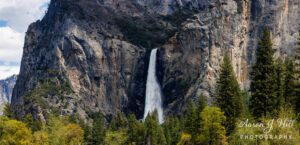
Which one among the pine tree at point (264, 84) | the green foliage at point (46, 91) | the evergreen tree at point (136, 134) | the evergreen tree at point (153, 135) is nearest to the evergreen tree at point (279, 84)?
the pine tree at point (264, 84)

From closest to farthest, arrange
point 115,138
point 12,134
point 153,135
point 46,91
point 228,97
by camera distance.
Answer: point 228,97, point 12,134, point 153,135, point 115,138, point 46,91

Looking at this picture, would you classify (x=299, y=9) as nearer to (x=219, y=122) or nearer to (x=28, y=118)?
(x=28, y=118)

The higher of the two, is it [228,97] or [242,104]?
[228,97]

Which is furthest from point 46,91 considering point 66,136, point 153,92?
point 66,136

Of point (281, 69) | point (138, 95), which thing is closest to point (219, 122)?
point (281, 69)

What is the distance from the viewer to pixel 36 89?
179 m

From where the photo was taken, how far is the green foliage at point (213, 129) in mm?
63312

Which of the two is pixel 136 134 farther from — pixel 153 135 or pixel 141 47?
pixel 141 47

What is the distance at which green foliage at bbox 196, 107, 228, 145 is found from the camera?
63312 millimetres

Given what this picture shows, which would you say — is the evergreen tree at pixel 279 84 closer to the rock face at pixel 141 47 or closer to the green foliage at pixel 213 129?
the green foliage at pixel 213 129

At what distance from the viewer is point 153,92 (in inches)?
6964

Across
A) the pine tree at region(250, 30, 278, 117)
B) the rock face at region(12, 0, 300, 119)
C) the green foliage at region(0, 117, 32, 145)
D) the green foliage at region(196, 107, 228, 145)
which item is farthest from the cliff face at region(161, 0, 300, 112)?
the pine tree at region(250, 30, 278, 117)

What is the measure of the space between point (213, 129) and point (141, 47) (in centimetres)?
12631

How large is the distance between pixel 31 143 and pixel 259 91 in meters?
35.3
